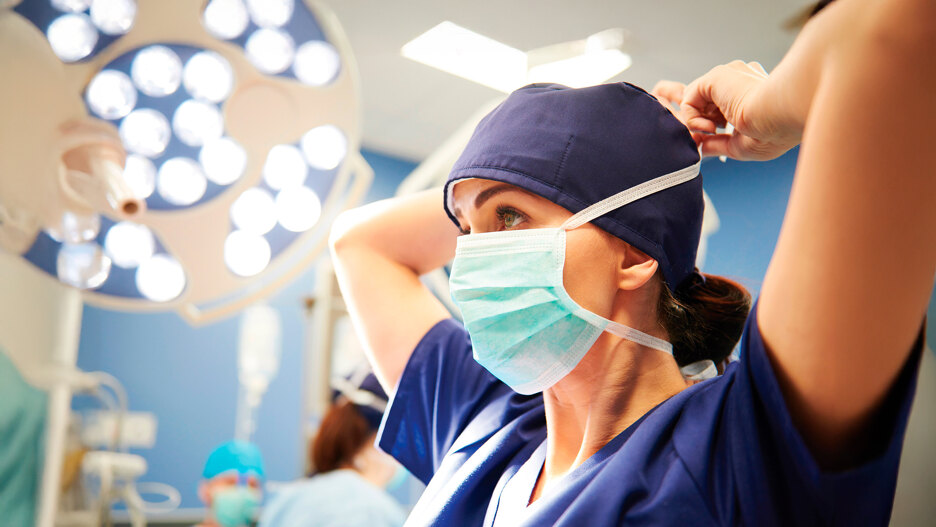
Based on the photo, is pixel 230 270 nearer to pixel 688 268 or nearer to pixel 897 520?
pixel 688 268

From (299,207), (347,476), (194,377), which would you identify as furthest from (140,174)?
(194,377)

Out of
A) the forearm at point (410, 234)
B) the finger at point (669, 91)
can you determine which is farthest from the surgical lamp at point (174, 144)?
the finger at point (669, 91)

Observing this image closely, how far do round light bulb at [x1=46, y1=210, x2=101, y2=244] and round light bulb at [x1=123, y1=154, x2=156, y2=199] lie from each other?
0.11m

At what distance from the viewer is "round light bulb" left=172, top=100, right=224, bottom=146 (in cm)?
130

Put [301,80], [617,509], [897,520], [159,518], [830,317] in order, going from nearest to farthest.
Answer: [830,317], [617,509], [897,520], [301,80], [159,518]

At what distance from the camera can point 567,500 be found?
2.70 feet

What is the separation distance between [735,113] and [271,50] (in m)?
0.84

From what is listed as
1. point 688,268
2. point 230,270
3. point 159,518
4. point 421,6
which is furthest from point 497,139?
point 159,518

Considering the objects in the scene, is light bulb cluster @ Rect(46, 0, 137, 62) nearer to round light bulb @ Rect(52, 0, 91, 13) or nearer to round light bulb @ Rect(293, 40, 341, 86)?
round light bulb @ Rect(52, 0, 91, 13)

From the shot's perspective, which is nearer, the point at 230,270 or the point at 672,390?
the point at 672,390

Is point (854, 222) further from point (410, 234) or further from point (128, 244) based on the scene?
point (128, 244)

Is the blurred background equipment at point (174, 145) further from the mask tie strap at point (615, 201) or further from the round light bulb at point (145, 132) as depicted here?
the mask tie strap at point (615, 201)

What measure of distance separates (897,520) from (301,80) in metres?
1.14

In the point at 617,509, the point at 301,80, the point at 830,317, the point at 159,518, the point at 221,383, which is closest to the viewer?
the point at 830,317
